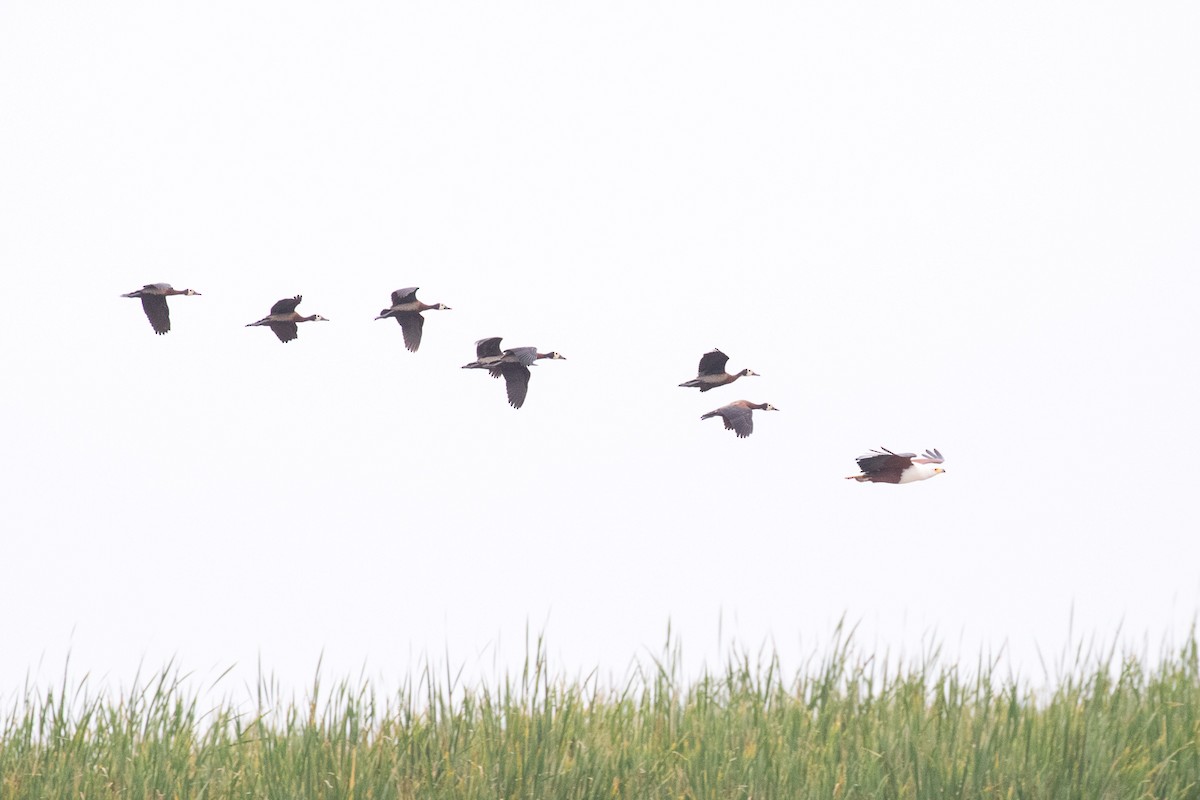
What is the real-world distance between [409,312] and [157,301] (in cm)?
206

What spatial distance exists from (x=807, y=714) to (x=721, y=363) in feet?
10.9

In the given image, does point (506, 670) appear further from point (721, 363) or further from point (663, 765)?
point (721, 363)

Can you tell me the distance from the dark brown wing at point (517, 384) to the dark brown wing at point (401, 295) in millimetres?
1120

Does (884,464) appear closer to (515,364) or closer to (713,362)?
(713,362)

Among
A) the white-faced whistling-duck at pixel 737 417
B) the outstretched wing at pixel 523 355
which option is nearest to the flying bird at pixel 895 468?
the white-faced whistling-duck at pixel 737 417

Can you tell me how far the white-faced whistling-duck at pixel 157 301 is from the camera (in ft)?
34.8

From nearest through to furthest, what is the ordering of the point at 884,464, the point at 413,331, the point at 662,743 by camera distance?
1. the point at 662,743
2. the point at 884,464
3. the point at 413,331

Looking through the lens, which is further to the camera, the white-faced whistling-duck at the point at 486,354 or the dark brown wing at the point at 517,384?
the dark brown wing at the point at 517,384

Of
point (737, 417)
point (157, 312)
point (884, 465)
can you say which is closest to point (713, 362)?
point (737, 417)

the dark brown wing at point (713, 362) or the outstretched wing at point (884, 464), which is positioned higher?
the dark brown wing at point (713, 362)

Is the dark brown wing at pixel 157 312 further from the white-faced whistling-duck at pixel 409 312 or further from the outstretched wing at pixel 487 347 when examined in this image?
Answer: the outstretched wing at pixel 487 347

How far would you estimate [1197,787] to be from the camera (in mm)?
8078

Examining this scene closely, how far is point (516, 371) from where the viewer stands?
10922mm

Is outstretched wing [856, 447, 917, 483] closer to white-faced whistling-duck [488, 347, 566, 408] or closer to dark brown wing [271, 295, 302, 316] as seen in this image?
white-faced whistling-duck [488, 347, 566, 408]
